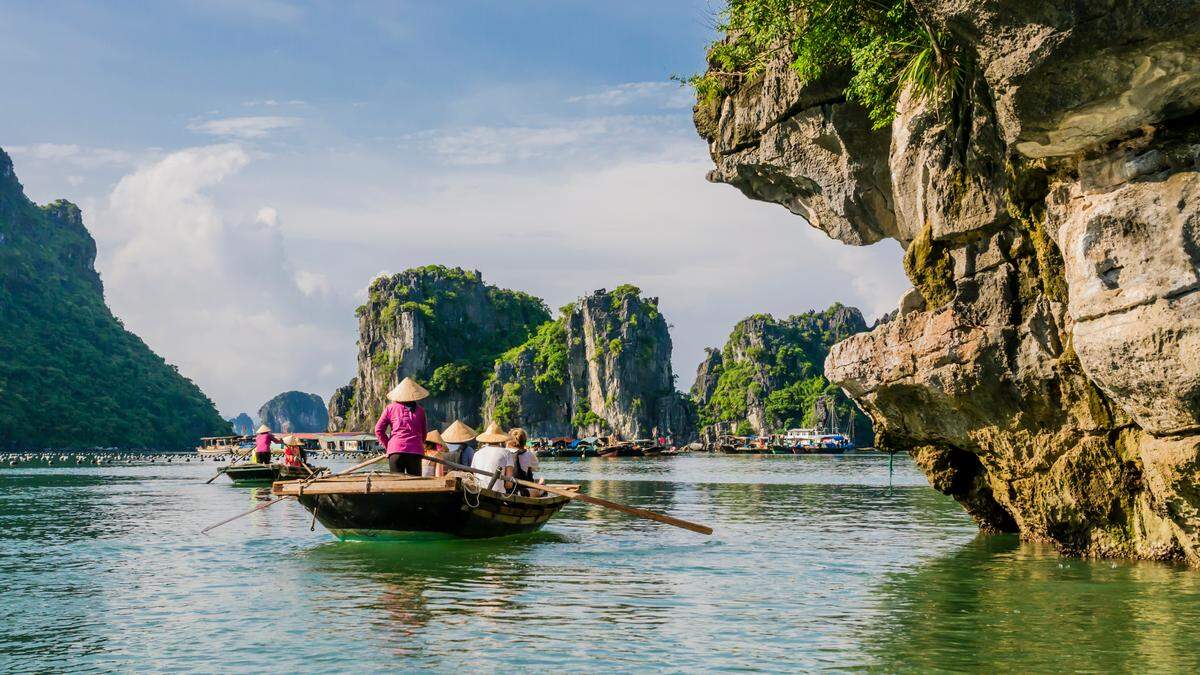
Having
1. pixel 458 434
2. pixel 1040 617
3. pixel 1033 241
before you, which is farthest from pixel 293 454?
pixel 1040 617

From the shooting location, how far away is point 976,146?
14195 mm

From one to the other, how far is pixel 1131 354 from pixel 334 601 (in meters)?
8.90

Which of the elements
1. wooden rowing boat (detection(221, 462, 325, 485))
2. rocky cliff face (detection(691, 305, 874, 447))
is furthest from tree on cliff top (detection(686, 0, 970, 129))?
Result: rocky cliff face (detection(691, 305, 874, 447))

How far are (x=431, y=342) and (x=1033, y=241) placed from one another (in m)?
143

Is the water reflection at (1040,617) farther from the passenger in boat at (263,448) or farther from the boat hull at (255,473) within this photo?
the passenger in boat at (263,448)

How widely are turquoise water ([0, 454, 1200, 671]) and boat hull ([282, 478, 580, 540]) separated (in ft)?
1.09

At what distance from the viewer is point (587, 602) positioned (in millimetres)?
11914

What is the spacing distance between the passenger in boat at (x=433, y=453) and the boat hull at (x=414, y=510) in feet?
3.81

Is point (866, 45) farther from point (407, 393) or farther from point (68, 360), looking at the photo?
point (68, 360)

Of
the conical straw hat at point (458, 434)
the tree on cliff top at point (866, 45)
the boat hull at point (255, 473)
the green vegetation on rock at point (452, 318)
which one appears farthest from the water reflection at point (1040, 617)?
the green vegetation on rock at point (452, 318)

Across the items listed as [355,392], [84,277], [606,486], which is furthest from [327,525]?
[84,277]

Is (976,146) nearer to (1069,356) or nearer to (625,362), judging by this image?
(1069,356)

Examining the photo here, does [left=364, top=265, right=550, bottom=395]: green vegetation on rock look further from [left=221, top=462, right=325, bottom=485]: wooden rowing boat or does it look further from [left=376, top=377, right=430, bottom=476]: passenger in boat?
[left=376, top=377, right=430, bottom=476]: passenger in boat

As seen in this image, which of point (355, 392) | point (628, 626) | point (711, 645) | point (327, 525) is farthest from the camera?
point (355, 392)
